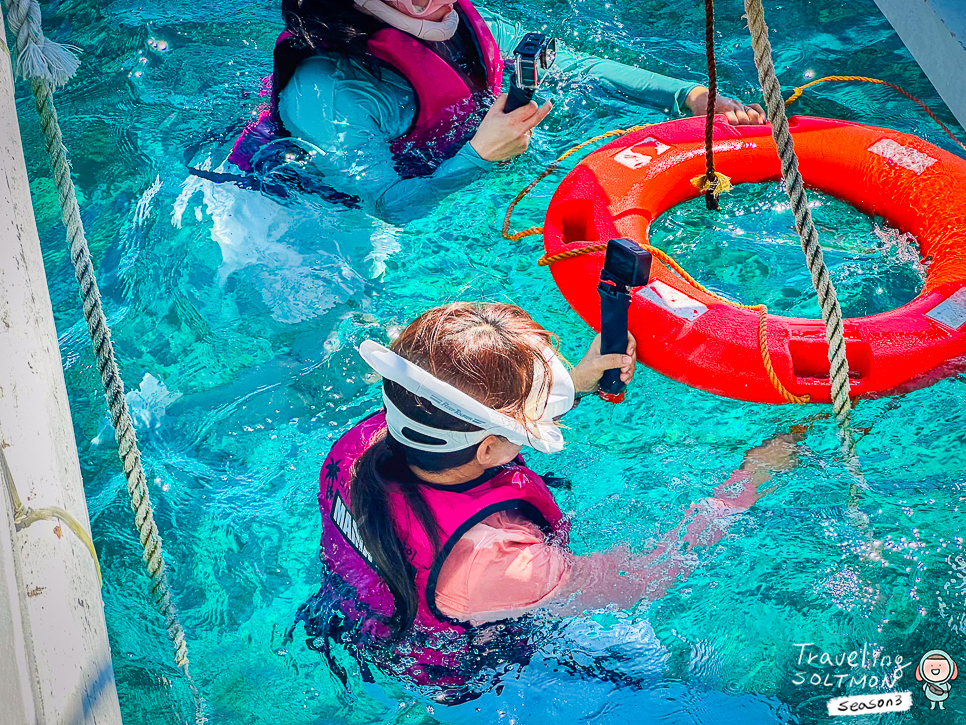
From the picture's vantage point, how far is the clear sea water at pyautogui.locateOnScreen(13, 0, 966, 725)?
2268 millimetres

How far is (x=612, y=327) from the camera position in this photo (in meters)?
2.39

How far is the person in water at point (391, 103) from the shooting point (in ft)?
9.20

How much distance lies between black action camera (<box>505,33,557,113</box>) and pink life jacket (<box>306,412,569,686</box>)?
1311 mm

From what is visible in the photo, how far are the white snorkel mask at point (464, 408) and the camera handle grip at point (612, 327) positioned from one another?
1.67ft

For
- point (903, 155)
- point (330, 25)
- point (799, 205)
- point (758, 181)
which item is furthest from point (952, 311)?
point (330, 25)

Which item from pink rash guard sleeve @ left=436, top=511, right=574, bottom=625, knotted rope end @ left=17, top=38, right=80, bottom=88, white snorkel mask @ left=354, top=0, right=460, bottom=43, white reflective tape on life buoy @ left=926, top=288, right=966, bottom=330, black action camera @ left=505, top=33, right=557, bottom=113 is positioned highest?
white snorkel mask @ left=354, top=0, right=460, bottom=43

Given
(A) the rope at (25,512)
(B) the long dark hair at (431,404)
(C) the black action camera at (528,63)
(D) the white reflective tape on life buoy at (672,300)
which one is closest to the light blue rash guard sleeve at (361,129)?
(C) the black action camera at (528,63)

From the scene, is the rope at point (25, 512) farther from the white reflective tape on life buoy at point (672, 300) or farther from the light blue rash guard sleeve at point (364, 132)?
the white reflective tape on life buoy at point (672, 300)

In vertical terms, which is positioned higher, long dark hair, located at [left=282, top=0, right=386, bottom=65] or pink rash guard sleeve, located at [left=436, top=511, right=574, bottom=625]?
long dark hair, located at [left=282, top=0, right=386, bottom=65]

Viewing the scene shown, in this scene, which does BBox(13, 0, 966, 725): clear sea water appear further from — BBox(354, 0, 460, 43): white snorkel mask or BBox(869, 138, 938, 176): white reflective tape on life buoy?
BBox(354, 0, 460, 43): white snorkel mask

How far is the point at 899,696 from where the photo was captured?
86.9 inches

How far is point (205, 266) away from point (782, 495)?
226cm

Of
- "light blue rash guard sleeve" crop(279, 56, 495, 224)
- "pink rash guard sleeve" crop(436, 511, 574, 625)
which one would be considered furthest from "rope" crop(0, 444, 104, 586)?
"light blue rash guard sleeve" crop(279, 56, 495, 224)

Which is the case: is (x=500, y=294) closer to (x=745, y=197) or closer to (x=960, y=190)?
(x=745, y=197)
